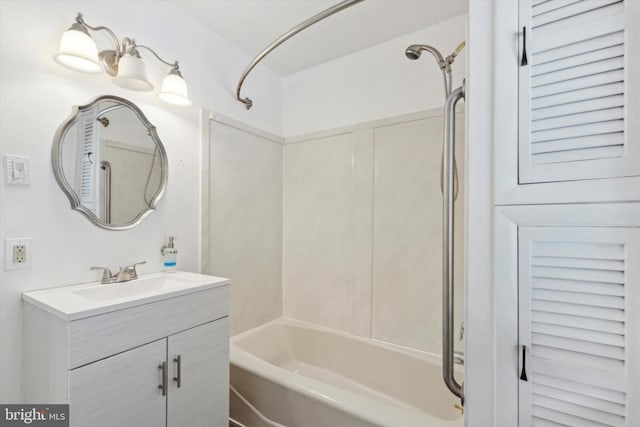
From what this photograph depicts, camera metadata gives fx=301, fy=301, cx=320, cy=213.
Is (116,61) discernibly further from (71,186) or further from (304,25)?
(304,25)

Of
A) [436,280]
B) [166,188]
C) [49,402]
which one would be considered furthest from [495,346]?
[166,188]

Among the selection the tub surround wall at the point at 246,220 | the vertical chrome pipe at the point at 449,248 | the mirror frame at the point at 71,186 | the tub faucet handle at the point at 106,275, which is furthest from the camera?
the tub surround wall at the point at 246,220

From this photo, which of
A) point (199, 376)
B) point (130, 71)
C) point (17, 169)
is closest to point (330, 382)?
point (199, 376)

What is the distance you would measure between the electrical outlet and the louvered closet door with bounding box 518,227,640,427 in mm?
1765

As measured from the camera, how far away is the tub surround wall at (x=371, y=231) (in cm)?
191

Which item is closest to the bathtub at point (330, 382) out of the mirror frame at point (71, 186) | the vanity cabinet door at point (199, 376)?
the vanity cabinet door at point (199, 376)

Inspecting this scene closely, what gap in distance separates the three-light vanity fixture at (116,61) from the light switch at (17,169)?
44 centimetres

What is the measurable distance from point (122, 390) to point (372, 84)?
2.17 m

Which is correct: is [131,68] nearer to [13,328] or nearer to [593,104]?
[13,328]

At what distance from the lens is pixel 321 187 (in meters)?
2.35

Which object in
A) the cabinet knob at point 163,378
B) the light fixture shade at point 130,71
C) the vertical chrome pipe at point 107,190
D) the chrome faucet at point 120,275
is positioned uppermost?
the light fixture shade at point 130,71

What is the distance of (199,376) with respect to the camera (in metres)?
1.36

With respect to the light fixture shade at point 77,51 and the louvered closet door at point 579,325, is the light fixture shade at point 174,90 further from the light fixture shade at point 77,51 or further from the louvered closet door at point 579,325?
the louvered closet door at point 579,325

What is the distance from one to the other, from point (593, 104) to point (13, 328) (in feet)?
6.76
